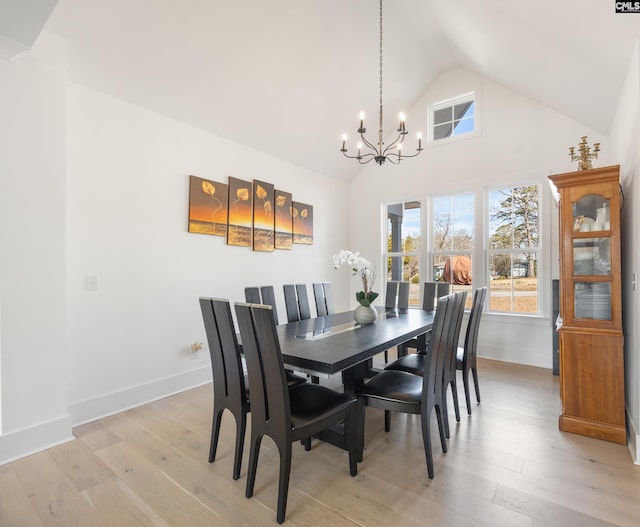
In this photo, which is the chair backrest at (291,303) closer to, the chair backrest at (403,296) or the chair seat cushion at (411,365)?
the chair seat cushion at (411,365)

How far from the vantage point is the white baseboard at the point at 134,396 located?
2746 mm

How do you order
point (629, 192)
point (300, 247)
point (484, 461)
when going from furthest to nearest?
point (300, 247) → point (629, 192) → point (484, 461)

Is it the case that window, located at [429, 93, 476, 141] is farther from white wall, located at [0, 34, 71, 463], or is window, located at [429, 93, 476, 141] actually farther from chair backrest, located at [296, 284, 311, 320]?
white wall, located at [0, 34, 71, 463]

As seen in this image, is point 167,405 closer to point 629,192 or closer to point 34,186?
point 34,186

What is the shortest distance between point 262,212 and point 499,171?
3.28 meters

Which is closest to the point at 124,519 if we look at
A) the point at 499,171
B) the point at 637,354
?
the point at 637,354

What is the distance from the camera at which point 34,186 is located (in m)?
2.36

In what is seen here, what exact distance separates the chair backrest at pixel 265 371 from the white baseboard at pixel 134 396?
185 cm

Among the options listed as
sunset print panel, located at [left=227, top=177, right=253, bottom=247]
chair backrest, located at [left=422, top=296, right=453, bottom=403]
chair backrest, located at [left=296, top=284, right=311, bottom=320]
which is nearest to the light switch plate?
sunset print panel, located at [left=227, top=177, right=253, bottom=247]

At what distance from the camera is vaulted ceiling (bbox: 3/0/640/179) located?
2.47 m

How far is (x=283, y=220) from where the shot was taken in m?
4.70

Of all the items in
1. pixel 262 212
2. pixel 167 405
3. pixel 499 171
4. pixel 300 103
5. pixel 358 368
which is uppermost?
pixel 300 103

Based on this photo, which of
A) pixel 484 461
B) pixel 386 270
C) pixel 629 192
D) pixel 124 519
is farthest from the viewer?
pixel 386 270

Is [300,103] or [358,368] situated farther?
[300,103]
